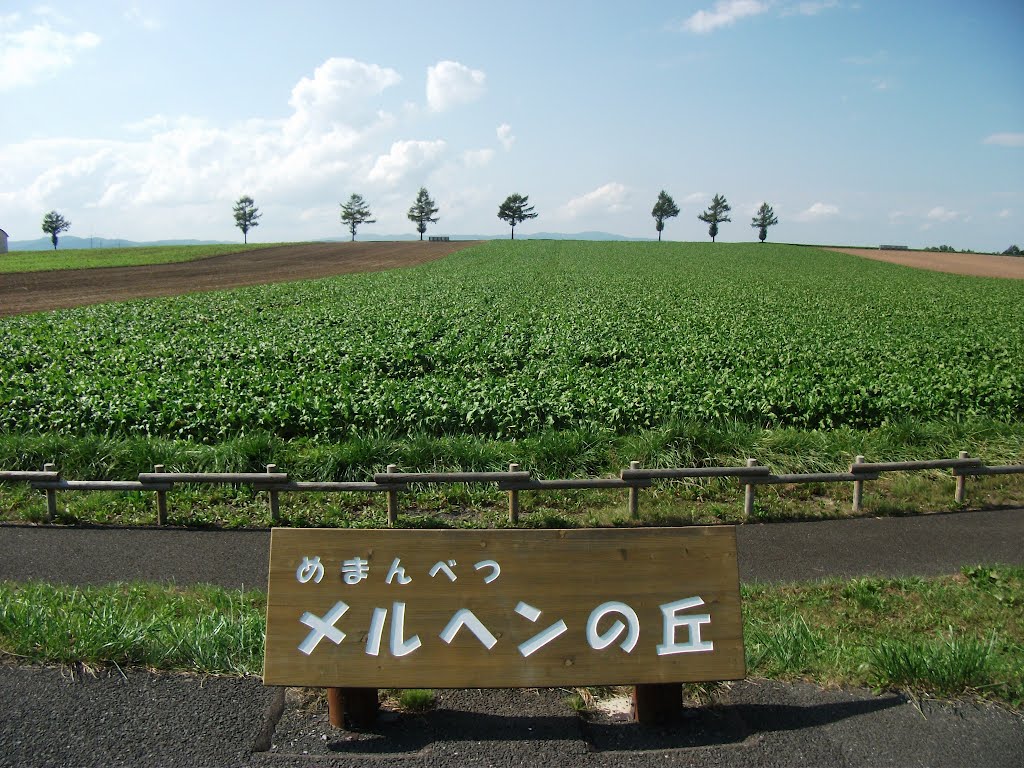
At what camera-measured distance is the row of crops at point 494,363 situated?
10.9m

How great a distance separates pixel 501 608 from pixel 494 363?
1119 centimetres

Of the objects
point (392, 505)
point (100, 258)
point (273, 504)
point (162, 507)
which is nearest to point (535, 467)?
point (392, 505)

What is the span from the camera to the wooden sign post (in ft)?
11.9

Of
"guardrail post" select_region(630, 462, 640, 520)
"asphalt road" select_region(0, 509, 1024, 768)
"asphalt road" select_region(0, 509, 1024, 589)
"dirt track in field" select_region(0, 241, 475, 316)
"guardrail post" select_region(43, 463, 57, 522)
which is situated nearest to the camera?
"asphalt road" select_region(0, 509, 1024, 768)

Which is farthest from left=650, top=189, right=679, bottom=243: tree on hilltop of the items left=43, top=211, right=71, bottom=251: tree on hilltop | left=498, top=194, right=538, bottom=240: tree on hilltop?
left=43, top=211, right=71, bottom=251: tree on hilltop

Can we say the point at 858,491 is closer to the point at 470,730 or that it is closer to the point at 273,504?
the point at 470,730

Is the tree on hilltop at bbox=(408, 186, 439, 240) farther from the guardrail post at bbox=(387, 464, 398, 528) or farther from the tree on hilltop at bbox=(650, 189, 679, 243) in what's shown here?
the guardrail post at bbox=(387, 464, 398, 528)

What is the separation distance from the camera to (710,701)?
402 centimetres

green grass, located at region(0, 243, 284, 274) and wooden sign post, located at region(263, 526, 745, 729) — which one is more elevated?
green grass, located at region(0, 243, 284, 274)

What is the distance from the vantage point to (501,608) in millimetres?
3752

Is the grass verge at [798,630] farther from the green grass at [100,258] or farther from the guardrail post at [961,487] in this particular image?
the green grass at [100,258]

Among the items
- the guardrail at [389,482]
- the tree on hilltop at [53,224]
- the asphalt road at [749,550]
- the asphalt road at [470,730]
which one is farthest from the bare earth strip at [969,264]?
the tree on hilltop at [53,224]

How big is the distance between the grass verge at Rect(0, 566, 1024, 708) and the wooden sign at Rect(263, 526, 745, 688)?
0.56 meters

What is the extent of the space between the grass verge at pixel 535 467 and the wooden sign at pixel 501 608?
427cm
